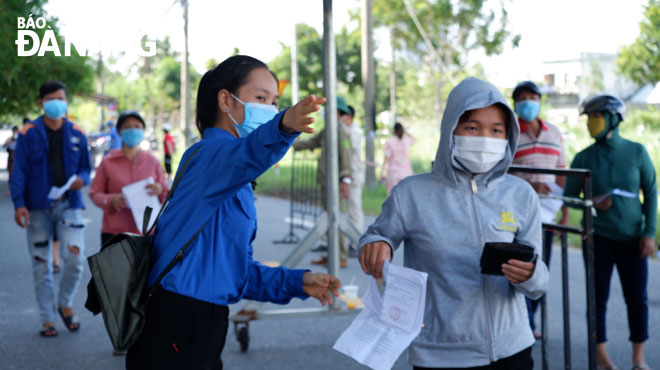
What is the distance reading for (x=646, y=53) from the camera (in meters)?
25.0

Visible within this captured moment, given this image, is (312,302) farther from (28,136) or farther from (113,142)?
(113,142)

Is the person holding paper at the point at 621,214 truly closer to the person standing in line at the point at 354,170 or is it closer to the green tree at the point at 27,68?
the person standing in line at the point at 354,170

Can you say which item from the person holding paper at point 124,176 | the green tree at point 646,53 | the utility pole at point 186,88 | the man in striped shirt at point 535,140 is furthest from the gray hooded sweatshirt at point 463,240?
the green tree at point 646,53

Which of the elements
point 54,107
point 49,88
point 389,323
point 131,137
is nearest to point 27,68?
point 49,88

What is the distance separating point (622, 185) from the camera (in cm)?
487

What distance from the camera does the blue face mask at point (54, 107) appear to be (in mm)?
5992

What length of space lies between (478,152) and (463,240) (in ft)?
1.16

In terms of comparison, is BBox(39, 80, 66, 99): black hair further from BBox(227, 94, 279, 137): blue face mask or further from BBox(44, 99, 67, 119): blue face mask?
BBox(227, 94, 279, 137): blue face mask

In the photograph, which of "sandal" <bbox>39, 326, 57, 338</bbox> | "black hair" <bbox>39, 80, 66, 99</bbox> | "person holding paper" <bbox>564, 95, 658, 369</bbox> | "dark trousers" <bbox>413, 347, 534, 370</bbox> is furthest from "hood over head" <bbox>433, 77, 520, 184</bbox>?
"sandal" <bbox>39, 326, 57, 338</bbox>

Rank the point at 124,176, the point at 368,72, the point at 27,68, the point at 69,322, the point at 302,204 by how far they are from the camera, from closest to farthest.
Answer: the point at 124,176 → the point at 69,322 → the point at 302,204 → the point at 27,68 → the point at 368,72

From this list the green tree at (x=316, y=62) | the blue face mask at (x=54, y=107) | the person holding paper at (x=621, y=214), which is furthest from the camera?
the green tree at (x=316, y=62)

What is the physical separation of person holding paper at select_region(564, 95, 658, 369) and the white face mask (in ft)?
7.53

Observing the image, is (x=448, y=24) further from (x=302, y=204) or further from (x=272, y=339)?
(x=272, y=339)

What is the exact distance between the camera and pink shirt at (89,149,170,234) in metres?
5.45
